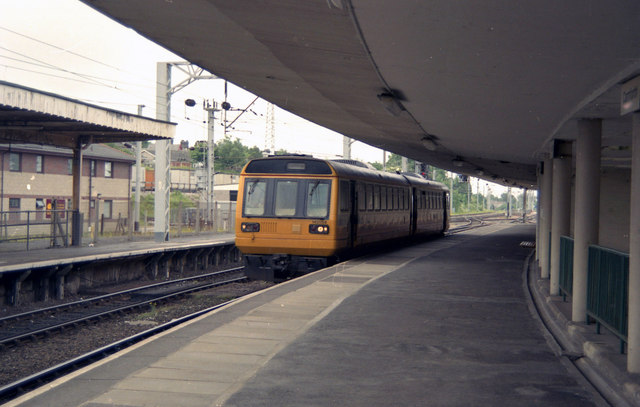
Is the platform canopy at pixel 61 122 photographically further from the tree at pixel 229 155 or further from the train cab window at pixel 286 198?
the tree at pixel 229 155

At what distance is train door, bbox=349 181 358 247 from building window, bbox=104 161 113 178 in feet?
98.1

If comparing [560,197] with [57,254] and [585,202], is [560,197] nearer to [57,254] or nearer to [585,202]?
[585,202]

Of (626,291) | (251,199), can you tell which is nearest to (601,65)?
(626,291)

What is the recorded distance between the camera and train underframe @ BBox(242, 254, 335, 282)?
643 inches

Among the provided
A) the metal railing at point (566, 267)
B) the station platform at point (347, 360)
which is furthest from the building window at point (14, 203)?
the metal railing at point (566, 267)

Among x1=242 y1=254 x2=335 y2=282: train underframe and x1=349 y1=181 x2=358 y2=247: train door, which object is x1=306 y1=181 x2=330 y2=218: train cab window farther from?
x1=349 y1=181 x2=358 y2=247: train door

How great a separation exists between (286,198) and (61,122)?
22.3ft

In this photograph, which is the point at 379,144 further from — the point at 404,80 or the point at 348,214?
the point at 404,80

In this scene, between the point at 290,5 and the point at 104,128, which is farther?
the point at 104,128

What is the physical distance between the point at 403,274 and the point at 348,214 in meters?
2.54

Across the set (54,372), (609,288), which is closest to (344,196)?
(609,288)

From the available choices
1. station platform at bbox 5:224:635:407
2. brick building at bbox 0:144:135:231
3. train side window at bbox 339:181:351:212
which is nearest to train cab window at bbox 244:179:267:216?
train side window at bbox 339:181:351:212

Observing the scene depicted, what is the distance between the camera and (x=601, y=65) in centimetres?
646

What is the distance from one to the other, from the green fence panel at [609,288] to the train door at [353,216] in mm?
8884
